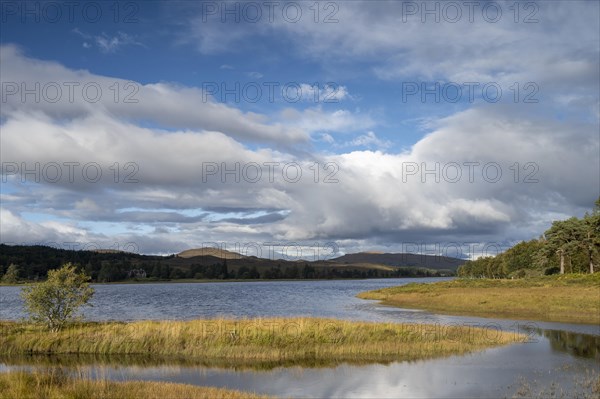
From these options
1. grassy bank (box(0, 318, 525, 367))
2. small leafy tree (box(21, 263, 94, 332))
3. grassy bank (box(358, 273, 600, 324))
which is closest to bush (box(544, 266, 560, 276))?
grassy bank (box(358, 273, 600, 324))

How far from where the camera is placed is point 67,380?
27.7 m

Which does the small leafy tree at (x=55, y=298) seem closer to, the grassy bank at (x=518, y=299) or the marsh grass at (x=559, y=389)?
the marsh grass at (x=559, y=389)

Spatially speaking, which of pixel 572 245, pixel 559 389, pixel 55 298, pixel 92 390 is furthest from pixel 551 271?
pixel 92 390

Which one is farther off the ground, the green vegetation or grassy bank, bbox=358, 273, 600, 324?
the green vegetation

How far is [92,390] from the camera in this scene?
24984 mm

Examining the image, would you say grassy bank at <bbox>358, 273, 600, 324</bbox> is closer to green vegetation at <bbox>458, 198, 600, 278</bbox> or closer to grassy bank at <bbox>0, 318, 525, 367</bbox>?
green vegetation at <bbox>458, 198, 600, 278</bbox>

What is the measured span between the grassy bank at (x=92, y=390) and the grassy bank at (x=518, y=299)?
50067 millimetres

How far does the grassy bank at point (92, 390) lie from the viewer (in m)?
23.4

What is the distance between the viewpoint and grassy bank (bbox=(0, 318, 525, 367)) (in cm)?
3978

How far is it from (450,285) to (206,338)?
7754cm

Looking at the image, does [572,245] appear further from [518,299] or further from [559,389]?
[559,389]

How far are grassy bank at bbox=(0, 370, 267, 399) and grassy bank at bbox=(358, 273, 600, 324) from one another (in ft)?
164

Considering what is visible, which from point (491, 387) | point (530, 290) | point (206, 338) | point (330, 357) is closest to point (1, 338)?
point (206, 338)

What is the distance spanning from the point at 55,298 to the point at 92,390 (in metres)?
24.4
